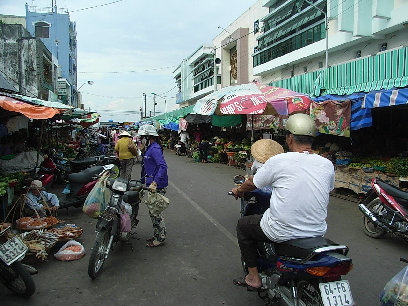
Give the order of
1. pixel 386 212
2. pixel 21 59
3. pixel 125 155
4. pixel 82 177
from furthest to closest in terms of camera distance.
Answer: pixel 21 59 → pixel 125 155 → pixel 82 177 → pixel 386 212

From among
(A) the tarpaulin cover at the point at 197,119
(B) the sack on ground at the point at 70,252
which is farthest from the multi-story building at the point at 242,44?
(B) the sack on ground at the point at 70,252

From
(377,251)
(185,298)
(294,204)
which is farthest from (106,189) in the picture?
(377,251)

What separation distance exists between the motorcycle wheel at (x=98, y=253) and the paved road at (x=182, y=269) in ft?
0.44

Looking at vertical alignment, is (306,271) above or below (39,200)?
above

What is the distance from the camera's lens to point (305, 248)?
2.74m

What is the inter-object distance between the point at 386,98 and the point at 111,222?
20.4 ft

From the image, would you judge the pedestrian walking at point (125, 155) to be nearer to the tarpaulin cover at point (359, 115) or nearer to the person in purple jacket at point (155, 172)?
the person in purple jacket at point (155, 172)

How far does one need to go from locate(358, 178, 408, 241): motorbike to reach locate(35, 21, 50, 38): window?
38.0 meters

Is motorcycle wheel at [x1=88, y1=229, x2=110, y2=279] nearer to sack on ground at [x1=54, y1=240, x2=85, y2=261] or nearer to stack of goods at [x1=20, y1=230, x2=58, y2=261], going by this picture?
sack on ground at [x1=54, y1=240, x2=85, y2=261]

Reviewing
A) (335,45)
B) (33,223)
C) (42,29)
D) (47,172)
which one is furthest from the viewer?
(42,29)

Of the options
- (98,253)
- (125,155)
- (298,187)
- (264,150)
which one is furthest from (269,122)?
(298,187)

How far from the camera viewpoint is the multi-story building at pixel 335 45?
9.63 m

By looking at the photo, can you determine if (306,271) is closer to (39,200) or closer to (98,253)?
(98,253)

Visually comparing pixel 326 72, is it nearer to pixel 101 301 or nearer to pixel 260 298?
pixel 260 298
